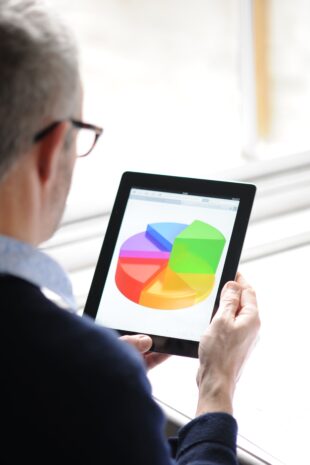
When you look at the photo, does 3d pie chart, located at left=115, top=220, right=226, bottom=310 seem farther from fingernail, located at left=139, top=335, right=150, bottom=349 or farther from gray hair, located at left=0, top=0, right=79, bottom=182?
gray hair, located at left=0, top=0, right=79, bottom=182

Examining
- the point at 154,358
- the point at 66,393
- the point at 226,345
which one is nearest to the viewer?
the point at 66,393

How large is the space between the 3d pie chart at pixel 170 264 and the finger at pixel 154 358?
7cm

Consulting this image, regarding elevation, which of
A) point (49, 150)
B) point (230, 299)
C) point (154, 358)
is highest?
point (49, 150)

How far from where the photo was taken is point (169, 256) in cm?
140

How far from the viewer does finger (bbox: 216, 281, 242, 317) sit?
1309 mm

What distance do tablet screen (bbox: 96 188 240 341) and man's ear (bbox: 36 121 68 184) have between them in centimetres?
46

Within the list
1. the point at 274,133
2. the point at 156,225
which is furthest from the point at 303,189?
the point at 156,225

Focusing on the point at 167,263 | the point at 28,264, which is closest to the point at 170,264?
the point at 167,263

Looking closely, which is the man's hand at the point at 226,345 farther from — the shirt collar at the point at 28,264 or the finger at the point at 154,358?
the shirt collar at the point at 28,264

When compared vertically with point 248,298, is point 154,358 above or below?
below

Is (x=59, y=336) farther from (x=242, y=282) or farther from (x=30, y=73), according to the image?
(x=242, y=282)

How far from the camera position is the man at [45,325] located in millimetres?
861

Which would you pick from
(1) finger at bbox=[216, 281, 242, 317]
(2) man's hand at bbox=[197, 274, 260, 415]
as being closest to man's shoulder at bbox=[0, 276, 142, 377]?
(2) man's hand at bbox=[197, 274, 260, 415]

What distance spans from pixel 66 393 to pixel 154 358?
52 cm
